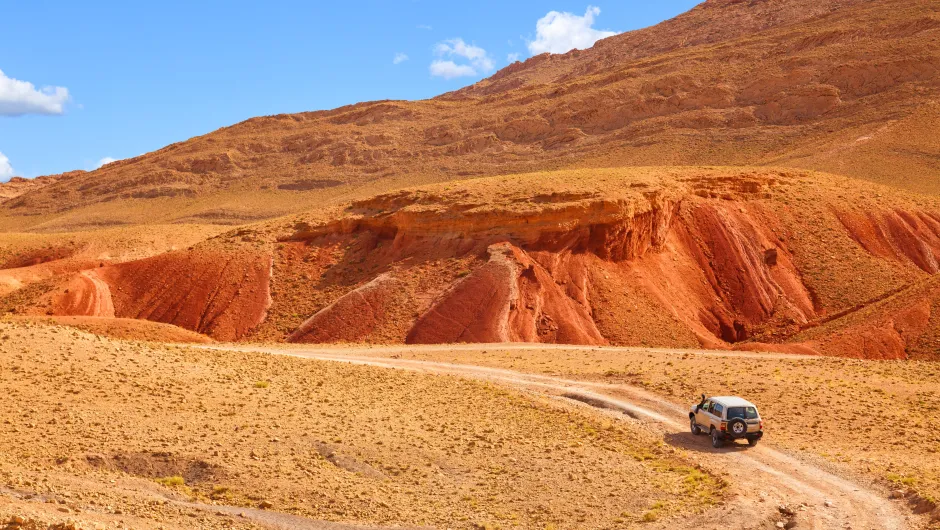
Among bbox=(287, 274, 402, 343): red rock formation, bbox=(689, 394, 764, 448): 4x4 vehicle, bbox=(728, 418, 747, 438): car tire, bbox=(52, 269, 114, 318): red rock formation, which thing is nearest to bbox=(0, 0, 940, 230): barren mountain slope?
bbox=(287, 274, 402, 343): red rock formation

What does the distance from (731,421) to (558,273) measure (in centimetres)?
2135

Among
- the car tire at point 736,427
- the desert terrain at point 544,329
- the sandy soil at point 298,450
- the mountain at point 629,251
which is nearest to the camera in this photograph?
the sandy soil at point 298,450

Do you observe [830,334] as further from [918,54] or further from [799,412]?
[918,54]

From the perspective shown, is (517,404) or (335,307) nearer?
(517,404)

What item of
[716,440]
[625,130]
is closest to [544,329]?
[716,440]

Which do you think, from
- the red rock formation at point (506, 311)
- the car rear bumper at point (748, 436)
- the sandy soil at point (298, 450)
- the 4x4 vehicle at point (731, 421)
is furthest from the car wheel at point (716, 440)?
the red rock formation at point (506, 311)

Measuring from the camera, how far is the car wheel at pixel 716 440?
2170cm

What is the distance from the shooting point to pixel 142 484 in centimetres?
1672

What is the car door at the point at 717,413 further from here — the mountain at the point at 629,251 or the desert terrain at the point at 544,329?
the mountain at the point at 629,251

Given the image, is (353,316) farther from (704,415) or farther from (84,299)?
(704,415)

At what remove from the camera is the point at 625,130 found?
94.9 m

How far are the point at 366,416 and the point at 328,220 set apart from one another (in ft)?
94.7

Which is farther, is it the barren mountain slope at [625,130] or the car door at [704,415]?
the barren mountain slope at [625,130]

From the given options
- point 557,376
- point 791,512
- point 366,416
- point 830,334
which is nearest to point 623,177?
point 830,334
